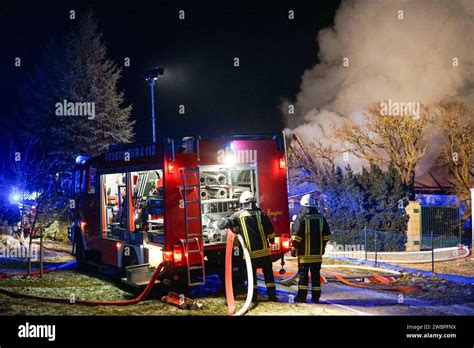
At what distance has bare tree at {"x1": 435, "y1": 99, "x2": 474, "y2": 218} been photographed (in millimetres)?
17969

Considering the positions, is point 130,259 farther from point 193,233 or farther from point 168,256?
point 193,233

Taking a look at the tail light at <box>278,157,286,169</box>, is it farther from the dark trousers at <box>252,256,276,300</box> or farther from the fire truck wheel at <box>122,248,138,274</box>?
the fire truck wheel at <box>122,248,138,274</box>

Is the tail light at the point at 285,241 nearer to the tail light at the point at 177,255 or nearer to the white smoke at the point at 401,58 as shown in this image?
the tail light at the point at 177,255

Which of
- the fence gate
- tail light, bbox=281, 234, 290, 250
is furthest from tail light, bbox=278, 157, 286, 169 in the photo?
the fence gate

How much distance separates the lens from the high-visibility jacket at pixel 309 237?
300 inches

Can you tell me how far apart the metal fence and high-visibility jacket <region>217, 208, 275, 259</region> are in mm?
5466

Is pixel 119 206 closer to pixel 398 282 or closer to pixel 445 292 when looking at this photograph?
pixel 398 282

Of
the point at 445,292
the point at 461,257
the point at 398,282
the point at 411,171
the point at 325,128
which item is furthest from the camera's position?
the point at 325,128

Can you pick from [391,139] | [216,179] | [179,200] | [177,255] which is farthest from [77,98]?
[177,255]

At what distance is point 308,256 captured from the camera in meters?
7.64
